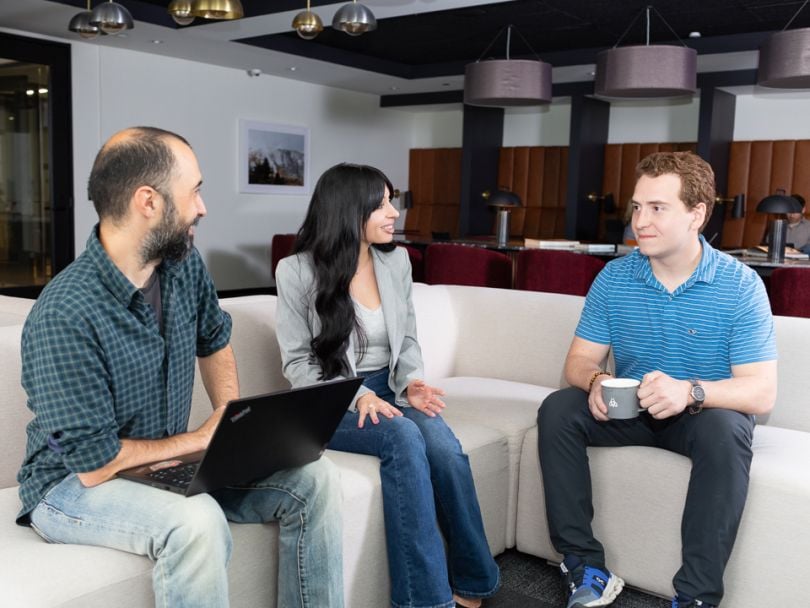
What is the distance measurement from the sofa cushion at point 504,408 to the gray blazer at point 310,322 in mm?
287

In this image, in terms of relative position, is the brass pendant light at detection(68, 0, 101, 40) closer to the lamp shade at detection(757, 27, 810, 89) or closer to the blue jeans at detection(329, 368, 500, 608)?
the blue jeans at detection(329, 368, 500, 608)

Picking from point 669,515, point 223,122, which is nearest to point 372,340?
point 669,515

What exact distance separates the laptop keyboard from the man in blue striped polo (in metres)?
1.16

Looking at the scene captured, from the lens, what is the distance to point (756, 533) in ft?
7.45

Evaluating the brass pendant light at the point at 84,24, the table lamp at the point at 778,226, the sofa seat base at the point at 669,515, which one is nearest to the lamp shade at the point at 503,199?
the table lamp at the point at 778,226

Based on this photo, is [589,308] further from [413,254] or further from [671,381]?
[413,254]

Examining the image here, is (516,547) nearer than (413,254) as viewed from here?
Yes

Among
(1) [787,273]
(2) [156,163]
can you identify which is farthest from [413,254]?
(2) [156,163]

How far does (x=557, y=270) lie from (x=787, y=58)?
192 cm

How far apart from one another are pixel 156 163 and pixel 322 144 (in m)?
9.16

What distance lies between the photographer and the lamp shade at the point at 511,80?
6.30 m

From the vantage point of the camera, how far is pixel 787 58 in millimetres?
5113

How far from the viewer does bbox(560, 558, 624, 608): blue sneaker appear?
90.5 inches

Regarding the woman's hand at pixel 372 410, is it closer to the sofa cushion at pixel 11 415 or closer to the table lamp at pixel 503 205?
the sofa cushion at pixel 11 415
